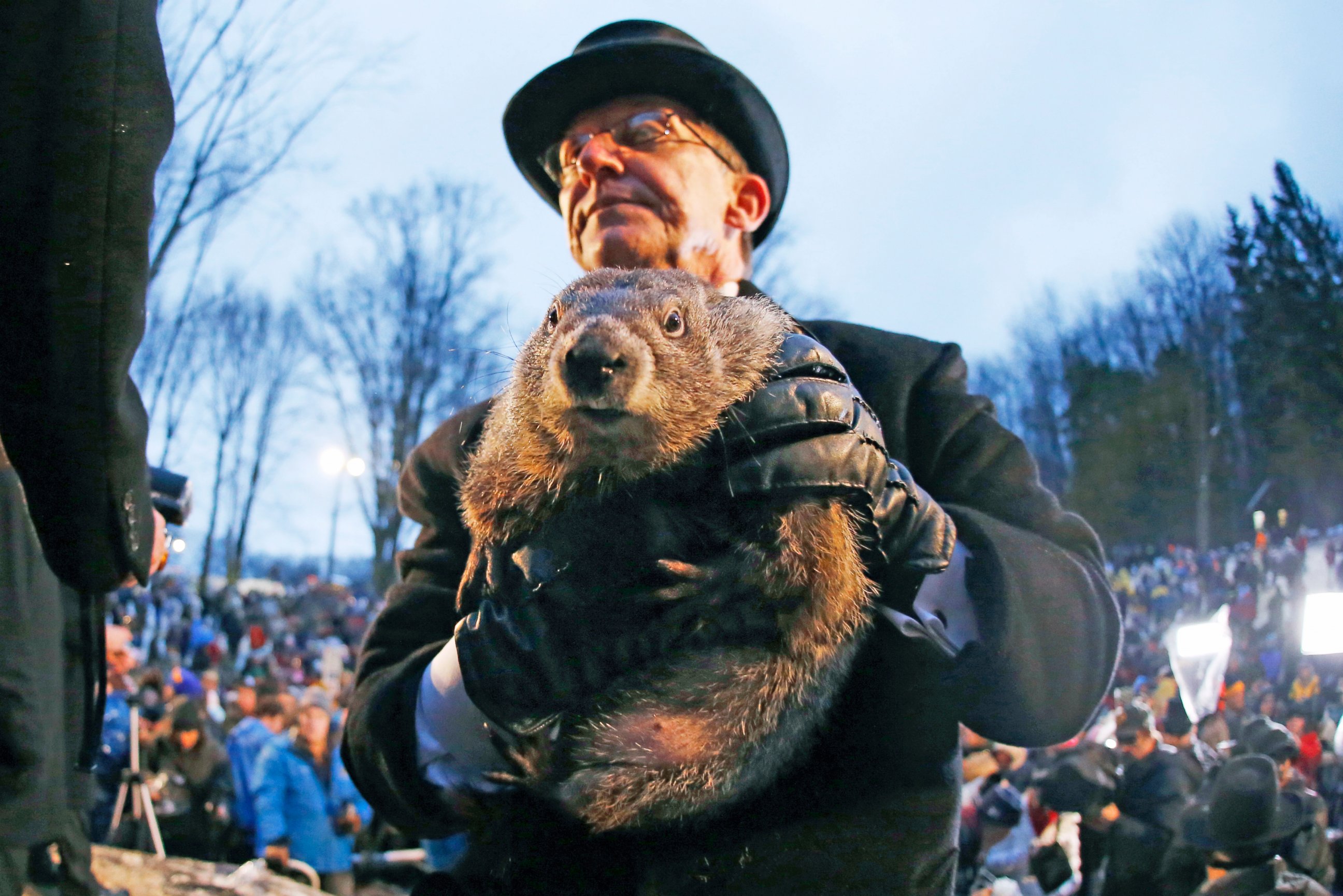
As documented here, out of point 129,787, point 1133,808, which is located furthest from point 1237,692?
point 129,787

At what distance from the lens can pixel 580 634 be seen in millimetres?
1600

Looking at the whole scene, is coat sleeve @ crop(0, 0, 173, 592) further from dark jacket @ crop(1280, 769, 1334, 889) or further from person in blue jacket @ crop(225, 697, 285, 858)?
person in blue jacket @ crop(225, 697, 285, 858)

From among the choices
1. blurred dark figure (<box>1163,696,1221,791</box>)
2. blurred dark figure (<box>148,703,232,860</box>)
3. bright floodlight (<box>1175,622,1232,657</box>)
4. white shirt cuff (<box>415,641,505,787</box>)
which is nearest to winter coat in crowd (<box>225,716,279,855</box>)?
blurred dark figure (<box>148,703,232,860</box>)

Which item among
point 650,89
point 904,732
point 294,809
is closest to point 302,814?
point 294,809

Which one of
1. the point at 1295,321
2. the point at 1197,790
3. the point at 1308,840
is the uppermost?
the point at 1295,321

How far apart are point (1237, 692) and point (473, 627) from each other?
11815mm

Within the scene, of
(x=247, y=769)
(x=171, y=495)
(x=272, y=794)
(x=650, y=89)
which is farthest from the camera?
(x=247, y=769)

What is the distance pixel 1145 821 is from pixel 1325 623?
80.7 inches

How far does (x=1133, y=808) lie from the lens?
756 cm

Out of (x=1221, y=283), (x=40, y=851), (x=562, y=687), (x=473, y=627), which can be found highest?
(x=1221, y=283)

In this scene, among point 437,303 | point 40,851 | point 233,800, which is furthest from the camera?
point 437,303

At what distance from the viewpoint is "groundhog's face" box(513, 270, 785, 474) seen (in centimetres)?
152

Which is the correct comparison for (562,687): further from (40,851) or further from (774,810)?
(40,851)

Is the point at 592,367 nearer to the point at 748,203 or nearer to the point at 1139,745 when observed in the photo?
the point at 748,203
